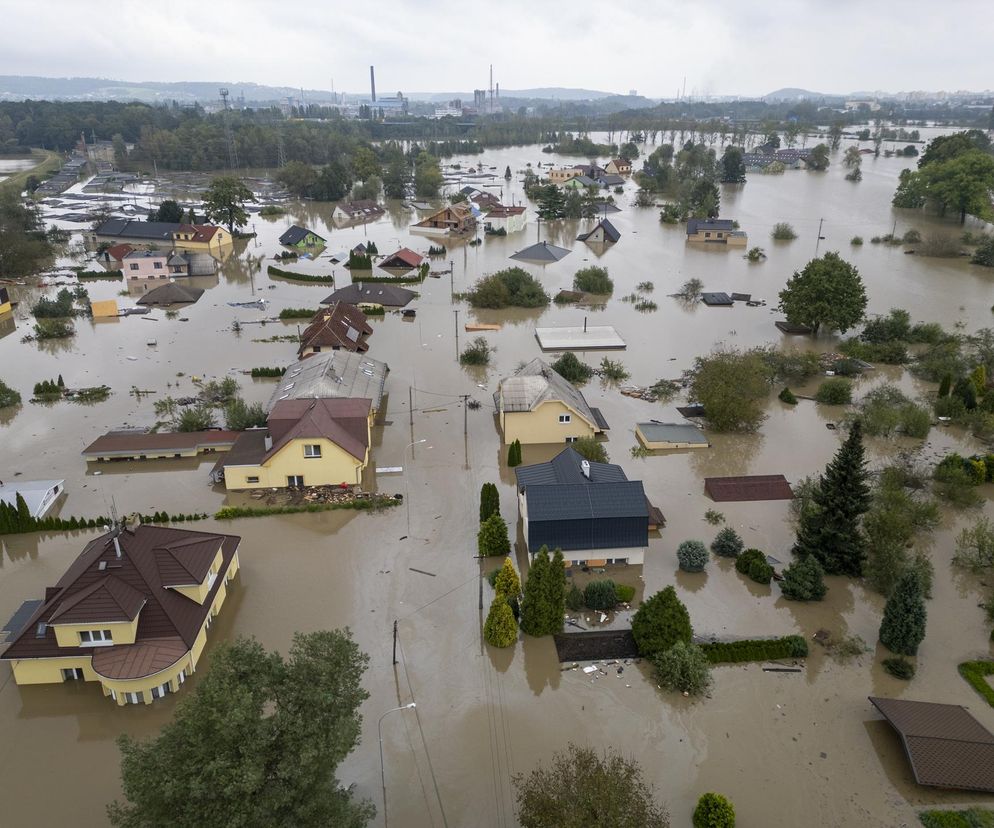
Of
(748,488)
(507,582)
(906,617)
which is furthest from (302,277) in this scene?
(906,617)

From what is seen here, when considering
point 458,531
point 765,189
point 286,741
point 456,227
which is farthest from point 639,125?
point 286,741

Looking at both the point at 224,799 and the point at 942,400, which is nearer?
the point at 224,799

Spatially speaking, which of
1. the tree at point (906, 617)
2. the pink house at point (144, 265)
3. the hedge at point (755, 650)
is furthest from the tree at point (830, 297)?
the pink house at point (144, 265)

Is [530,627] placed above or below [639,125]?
below

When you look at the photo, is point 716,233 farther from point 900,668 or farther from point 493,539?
point 900,668

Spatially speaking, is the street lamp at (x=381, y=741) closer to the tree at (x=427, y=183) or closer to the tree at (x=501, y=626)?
the tree at (x=501, y=626)

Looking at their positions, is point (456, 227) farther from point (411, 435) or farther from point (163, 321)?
point (411, 435)

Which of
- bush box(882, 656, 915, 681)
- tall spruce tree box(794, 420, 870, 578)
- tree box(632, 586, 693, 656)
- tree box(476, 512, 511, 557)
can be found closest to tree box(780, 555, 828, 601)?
tall spruce tree box(794, 420, 870, 578)
